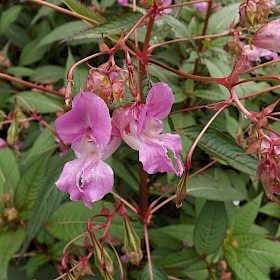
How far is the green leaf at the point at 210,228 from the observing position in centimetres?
101

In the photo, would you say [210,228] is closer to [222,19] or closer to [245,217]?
[245,217]

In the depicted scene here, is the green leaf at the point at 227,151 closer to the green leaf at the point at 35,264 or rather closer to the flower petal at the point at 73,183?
the flower petal at the point at 73,183

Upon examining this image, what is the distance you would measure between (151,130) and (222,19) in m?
0.68

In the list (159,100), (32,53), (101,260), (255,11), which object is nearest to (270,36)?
(255,11)

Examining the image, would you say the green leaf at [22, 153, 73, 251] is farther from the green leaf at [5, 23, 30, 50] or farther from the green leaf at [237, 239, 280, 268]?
the green leaf at [5, 23, 30, 50]

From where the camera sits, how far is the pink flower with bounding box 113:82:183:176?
1.93 feet

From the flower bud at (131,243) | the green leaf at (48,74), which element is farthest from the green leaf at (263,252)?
the green leaf at (48,74)

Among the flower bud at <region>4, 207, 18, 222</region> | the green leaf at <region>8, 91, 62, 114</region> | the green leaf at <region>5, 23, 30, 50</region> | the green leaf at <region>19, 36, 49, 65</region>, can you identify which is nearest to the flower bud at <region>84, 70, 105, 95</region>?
the flower bud at <region>4, 207, 18, 222</region>

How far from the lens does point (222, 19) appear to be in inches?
47.5

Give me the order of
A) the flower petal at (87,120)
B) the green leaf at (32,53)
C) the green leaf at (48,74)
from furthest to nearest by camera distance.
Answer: the green leaf at (32,53) → the green leaf at (48,74) → the flower petal at (87,120)

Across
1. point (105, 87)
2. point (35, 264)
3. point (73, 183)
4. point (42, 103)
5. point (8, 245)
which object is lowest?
point (35, 264)

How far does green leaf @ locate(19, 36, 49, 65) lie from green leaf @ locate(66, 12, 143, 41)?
0.92m

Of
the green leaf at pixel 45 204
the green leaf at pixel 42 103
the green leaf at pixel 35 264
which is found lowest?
the green leaf at pixel 35 264

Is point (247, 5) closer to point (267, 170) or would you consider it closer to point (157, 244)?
point (267, 170)
